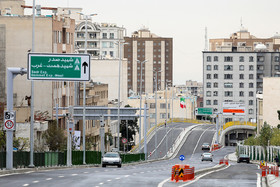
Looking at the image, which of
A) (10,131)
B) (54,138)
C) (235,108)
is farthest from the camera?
(235,108)

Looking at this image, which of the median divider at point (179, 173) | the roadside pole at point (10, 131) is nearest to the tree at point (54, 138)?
the roadside pole at point (10, 131)

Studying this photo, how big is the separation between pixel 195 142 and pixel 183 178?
113537 mm

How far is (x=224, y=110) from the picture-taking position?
188750 millimetres

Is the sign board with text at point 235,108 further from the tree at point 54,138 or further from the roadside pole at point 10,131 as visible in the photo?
the roadside pole at point 10,131

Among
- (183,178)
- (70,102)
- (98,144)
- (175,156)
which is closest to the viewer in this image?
(183,178)

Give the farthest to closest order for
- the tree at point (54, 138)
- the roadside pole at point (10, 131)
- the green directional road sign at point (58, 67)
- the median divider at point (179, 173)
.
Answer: the tree at point (54, 138), the green directional road sign at point (58, 67), the roadside pole at point (10, 131), the median divider at point (179, 173)

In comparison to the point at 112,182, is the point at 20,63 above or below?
above

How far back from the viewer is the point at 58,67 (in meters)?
43.1

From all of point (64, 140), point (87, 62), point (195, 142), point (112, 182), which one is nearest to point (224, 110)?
point (195, 142)

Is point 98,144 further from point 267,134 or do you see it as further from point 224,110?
point 224,110

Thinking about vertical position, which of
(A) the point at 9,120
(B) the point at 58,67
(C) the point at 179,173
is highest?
(B) the point at 58,67

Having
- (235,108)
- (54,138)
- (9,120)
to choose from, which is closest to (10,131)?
(9,120)

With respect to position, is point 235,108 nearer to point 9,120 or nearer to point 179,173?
point 9,120

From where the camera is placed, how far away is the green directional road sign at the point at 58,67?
139ft
